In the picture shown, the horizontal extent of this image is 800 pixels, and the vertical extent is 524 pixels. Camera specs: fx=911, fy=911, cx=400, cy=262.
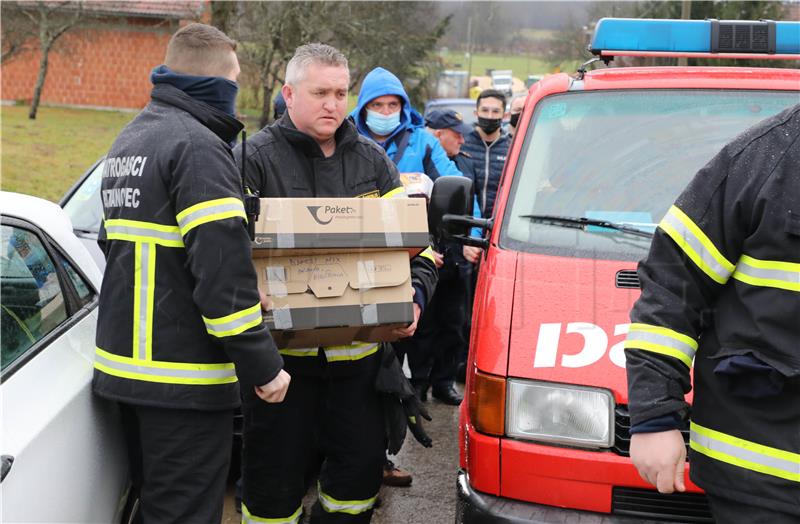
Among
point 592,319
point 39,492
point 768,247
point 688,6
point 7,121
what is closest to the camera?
point 768,247

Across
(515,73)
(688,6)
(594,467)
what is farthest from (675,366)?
(515,73)

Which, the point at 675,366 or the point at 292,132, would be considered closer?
the point at 675,366

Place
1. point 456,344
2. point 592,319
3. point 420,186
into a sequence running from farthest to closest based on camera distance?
point 456,344 < point 420,186 < point 592,319

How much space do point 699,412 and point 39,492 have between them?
163 cm

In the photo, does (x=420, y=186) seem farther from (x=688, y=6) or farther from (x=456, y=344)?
(x=688, y=6)

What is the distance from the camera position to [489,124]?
6.63 m

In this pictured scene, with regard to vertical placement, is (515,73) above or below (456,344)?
above

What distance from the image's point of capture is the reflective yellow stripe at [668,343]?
2061mm

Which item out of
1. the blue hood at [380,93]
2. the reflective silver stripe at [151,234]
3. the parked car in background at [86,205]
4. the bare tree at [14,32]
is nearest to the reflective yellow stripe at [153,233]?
the reflective silver stripe at [151,234]

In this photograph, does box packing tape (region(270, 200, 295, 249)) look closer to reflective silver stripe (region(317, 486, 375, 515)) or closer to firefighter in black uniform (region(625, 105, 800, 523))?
reflective silver stripe (region(317, 486, 375, 515))

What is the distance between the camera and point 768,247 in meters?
1.98

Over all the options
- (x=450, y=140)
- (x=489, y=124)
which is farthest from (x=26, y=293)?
(x=489, y=124)

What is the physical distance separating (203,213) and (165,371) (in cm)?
48

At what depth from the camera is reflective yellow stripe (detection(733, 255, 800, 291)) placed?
196 cm
